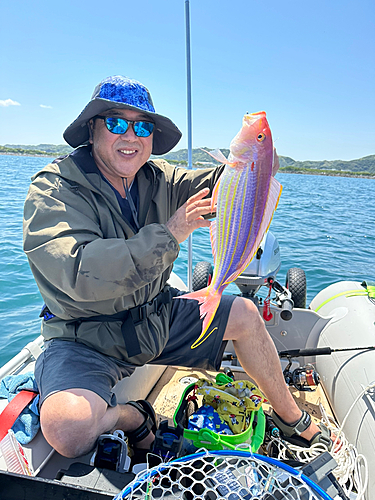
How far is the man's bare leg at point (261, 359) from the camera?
7.84 ft

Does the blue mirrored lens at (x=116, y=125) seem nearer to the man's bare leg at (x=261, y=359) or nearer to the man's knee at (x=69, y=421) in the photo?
the man's bare leg at (x=261, y=359)

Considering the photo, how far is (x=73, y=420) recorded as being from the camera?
174cm

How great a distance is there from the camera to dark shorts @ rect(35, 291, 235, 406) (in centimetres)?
192

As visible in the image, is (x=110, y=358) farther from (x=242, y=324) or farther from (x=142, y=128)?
(x=142, y=128)

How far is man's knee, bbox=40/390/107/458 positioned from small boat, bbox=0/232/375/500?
0.09 metres

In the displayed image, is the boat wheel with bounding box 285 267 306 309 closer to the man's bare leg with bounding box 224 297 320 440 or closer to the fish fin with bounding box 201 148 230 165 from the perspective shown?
the man's bare leg with bounding box 224 297 320 440

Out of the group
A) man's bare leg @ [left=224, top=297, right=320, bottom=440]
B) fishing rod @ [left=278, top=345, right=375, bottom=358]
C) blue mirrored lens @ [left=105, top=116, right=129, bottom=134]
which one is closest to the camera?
blue mirrored lens @ [left=105, top=116, right=129, bottom=134]

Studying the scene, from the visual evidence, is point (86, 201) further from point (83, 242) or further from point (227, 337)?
point (227, 337)

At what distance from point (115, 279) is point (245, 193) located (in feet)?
2.52

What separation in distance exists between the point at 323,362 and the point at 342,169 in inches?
3549

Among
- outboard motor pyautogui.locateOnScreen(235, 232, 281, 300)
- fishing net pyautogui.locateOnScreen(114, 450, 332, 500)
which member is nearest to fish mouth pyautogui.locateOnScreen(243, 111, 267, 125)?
fishing net pyautogui.locateOnScreen(114, 450, 332, 500)

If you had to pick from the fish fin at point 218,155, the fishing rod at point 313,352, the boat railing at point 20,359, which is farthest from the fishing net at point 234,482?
the fishing rod at point 313,352

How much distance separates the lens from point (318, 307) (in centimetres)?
412

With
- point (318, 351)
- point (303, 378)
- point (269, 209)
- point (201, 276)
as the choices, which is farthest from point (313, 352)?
point (269, 209)
